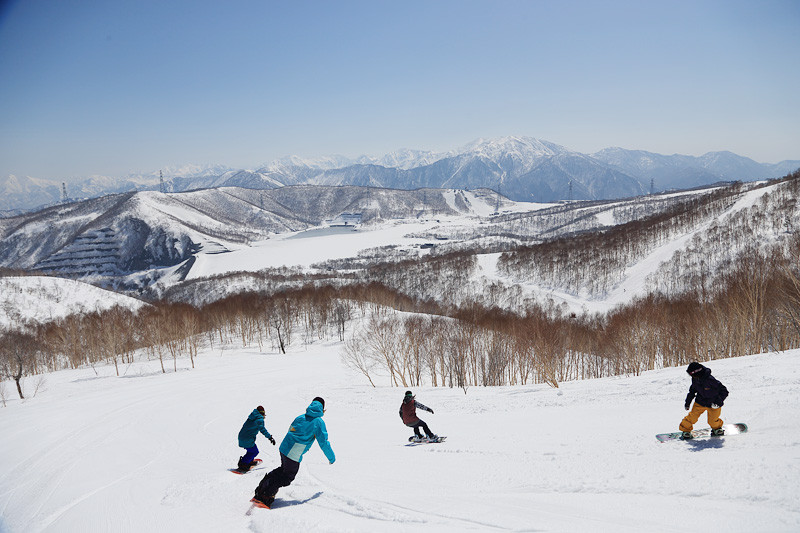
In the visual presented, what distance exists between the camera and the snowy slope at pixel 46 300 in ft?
285

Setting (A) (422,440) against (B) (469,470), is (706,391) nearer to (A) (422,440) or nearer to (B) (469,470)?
(B) (469,470)

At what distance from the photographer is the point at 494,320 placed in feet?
166

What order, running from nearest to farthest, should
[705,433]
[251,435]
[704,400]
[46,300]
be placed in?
Result: [705,433]
[704,400]
[251,435]
[46,300]

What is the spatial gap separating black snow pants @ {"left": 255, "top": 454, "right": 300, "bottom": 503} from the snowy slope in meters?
97.8

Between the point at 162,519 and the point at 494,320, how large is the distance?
→ 151ft

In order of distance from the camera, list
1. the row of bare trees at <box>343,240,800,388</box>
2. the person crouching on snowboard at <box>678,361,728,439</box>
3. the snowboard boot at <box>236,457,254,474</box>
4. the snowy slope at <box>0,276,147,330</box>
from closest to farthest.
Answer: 1. the person crouching on snowboard at <box>678,361,728,439</box>
2. the snowboard boot at <box>236,457,254,474</box>
3. the row of bare trees at <box>343,240,800,388</box>
4. the snowy slope at <box>0,276,147,330</box>

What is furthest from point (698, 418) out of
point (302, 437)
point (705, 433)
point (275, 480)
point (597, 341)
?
point (597, 341)

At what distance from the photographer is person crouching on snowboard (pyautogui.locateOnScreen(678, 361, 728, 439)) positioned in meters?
9.05

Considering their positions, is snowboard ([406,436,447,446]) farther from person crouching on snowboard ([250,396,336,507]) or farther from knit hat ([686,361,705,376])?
knit hat ([686,361,705,376])


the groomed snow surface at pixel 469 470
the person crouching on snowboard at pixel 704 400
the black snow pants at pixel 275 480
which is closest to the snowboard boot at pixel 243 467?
the groomed snow surface at pixel 469 470

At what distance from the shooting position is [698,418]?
9.24 meters

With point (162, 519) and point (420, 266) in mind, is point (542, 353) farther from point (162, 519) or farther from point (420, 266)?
point (420, 266)

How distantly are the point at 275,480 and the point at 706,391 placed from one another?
33.1ft

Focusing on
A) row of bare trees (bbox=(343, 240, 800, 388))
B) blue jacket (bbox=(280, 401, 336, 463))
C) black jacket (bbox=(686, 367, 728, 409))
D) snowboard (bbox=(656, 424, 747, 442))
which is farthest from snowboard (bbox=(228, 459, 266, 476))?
row of bare trees (bbox=(343, 240, 800, 388))
